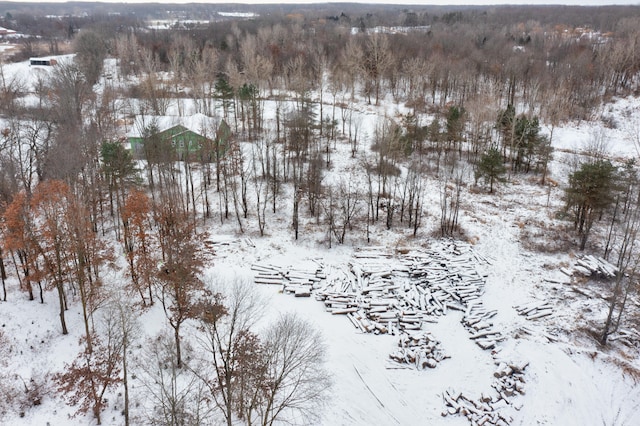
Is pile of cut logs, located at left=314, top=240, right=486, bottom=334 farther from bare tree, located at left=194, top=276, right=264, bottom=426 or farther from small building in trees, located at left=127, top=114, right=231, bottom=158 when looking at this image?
small building in trees, located at left=127, top=114, right=231, bottom=158

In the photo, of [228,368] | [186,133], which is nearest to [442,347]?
[228,368]

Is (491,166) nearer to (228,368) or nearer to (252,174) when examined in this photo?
(252,174)

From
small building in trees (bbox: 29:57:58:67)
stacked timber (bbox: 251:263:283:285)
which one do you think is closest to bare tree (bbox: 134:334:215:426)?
stacked timber (bbox: 251:263:283:285)

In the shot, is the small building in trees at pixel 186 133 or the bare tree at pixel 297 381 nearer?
the bare tree at pixel 297 381

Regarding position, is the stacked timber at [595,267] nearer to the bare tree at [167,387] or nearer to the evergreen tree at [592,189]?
A: the evergreen tree at [592,189]

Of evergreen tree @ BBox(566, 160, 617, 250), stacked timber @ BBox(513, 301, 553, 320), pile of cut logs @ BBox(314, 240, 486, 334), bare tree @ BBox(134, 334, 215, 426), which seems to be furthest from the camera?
evergreen tree @ BBox(566, 160, 617, 250)

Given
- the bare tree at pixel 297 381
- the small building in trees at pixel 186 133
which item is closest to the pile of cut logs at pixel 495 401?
the bare tree at pixel 297 381

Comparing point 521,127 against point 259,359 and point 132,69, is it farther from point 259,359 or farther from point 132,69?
point 132,69
